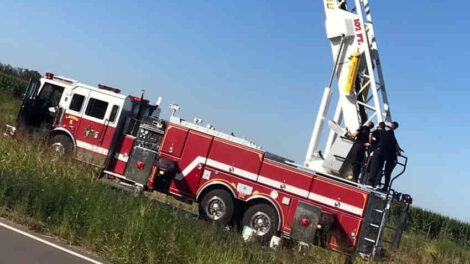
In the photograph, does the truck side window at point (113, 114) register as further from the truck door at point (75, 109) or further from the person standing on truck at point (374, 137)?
the person standing on truck at point (374, 137)

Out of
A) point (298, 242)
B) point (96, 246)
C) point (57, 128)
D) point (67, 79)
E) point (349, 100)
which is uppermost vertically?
point (349, 100)

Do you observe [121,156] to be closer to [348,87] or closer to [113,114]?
[113,114]

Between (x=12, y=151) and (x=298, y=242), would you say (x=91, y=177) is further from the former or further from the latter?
(x=298, y=242)

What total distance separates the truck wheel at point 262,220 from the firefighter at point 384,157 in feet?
7.78

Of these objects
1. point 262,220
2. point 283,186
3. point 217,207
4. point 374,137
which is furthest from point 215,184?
point 374,137

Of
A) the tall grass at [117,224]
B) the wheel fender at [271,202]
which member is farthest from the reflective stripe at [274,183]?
the tall grass at [117,224]

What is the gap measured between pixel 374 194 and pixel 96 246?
615cm

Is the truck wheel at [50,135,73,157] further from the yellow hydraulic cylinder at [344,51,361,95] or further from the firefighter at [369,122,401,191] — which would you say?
the firefighter at [369,122,401,191]

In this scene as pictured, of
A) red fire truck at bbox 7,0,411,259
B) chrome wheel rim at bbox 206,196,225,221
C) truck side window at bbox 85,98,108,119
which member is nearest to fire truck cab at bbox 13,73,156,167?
truck side window at bbox 85,98,108,119

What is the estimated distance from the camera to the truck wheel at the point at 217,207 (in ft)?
39.7

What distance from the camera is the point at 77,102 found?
16125 millimetres

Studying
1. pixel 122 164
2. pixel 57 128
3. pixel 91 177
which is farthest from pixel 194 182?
Answer: pixel 57 128

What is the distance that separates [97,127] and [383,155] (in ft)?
27.7

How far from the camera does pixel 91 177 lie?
11406 millimetres
